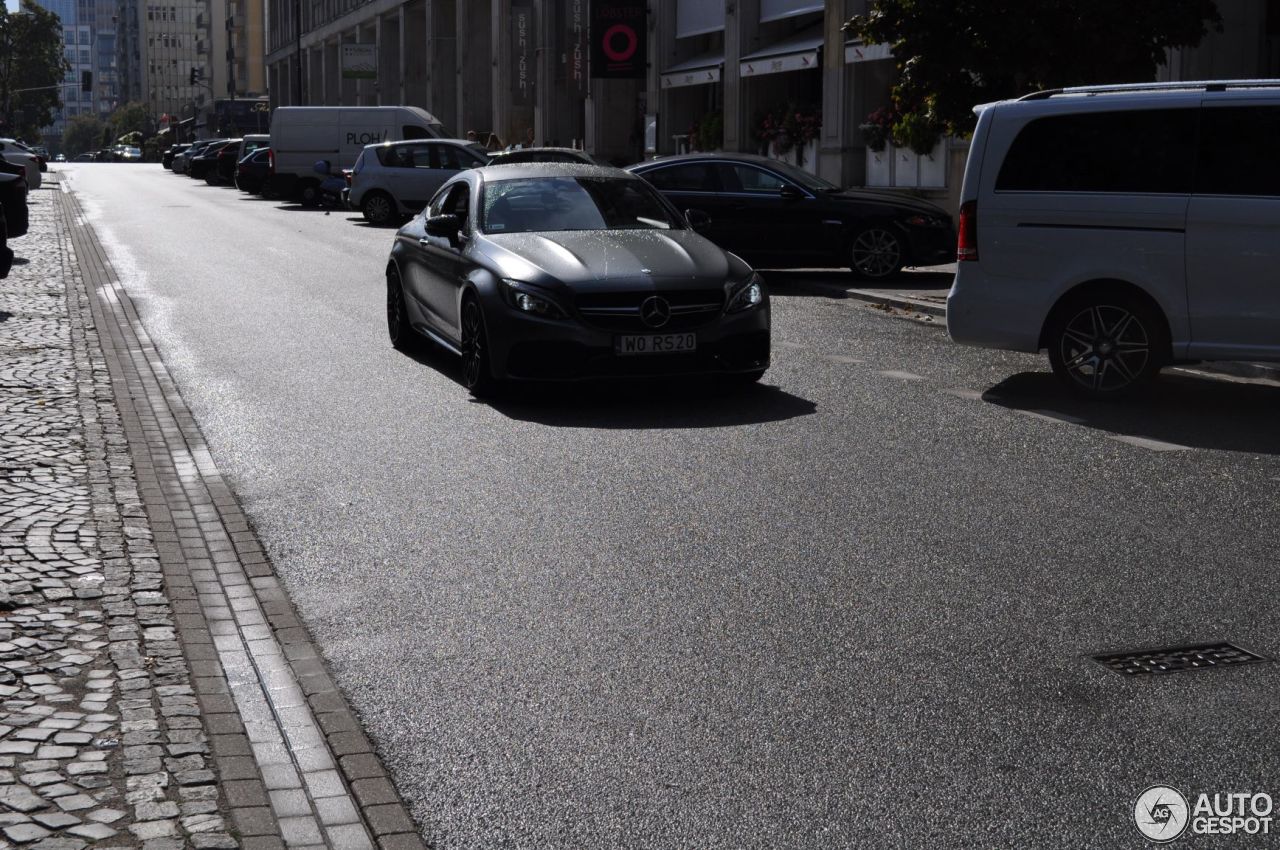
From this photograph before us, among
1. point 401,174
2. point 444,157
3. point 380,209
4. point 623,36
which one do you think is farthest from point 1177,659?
point 623,36

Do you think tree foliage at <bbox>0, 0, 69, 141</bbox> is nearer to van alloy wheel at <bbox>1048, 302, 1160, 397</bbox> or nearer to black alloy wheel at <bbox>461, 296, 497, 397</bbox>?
black alloy wheel at <bbox>461, 296, 497, 397</bbox>

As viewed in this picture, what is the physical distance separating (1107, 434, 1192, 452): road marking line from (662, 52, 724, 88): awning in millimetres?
30016

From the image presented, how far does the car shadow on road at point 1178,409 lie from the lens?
948cm

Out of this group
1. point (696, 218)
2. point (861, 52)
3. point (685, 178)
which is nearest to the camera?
point (696, 218)

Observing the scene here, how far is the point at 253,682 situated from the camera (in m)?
5.18

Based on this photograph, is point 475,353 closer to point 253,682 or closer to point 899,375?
point 899,375

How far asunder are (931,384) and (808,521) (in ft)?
15.1

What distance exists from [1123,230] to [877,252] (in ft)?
30.2

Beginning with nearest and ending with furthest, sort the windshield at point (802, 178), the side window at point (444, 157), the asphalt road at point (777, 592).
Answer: the asphalt road at point (777, 592) → the windshield at point (802, 178) → the side window at point (444, 157)

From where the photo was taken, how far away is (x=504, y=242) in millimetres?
11367

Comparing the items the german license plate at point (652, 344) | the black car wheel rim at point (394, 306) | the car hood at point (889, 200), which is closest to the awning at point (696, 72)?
the car hood at point (889, 200)

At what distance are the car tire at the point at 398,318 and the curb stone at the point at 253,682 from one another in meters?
4.16

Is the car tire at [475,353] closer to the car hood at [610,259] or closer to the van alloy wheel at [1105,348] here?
the car hood at [610,259]

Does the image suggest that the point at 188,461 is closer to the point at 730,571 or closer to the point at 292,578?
the point at 292,578
